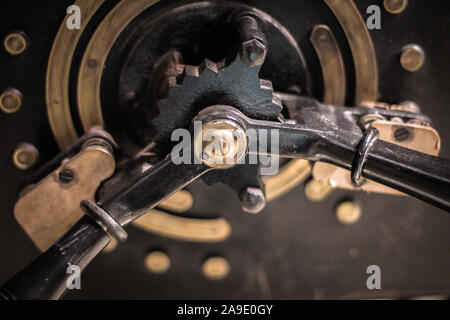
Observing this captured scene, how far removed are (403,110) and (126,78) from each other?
14.4 inches

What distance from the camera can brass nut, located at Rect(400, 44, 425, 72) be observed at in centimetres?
73

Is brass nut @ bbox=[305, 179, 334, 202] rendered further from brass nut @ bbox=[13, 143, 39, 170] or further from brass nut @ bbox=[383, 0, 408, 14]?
brass nut @ bbox=[13, 143, 39, 170]

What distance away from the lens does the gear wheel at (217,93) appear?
0.63 m

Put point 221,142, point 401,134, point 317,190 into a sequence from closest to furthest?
point 221,142
point 401,134
point 317,190

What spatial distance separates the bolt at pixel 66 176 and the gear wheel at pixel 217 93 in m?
0.15

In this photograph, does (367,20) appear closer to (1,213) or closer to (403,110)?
(403,110)

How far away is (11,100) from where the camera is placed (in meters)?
0.73

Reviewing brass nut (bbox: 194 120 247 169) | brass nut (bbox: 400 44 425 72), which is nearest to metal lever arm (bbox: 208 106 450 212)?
brass nut (bbox: 194 120 247 169)

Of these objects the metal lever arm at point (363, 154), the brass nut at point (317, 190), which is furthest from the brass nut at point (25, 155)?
the brass nut at point (317, 190)

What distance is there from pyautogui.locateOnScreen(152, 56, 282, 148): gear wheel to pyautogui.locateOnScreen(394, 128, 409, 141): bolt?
0.54 ft

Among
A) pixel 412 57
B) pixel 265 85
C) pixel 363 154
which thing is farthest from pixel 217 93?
pixel 412 57

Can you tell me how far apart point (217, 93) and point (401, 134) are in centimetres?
24

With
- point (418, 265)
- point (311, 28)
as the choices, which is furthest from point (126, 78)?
point (418, 265)

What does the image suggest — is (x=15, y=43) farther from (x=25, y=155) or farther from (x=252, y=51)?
(x=252, y=51)
